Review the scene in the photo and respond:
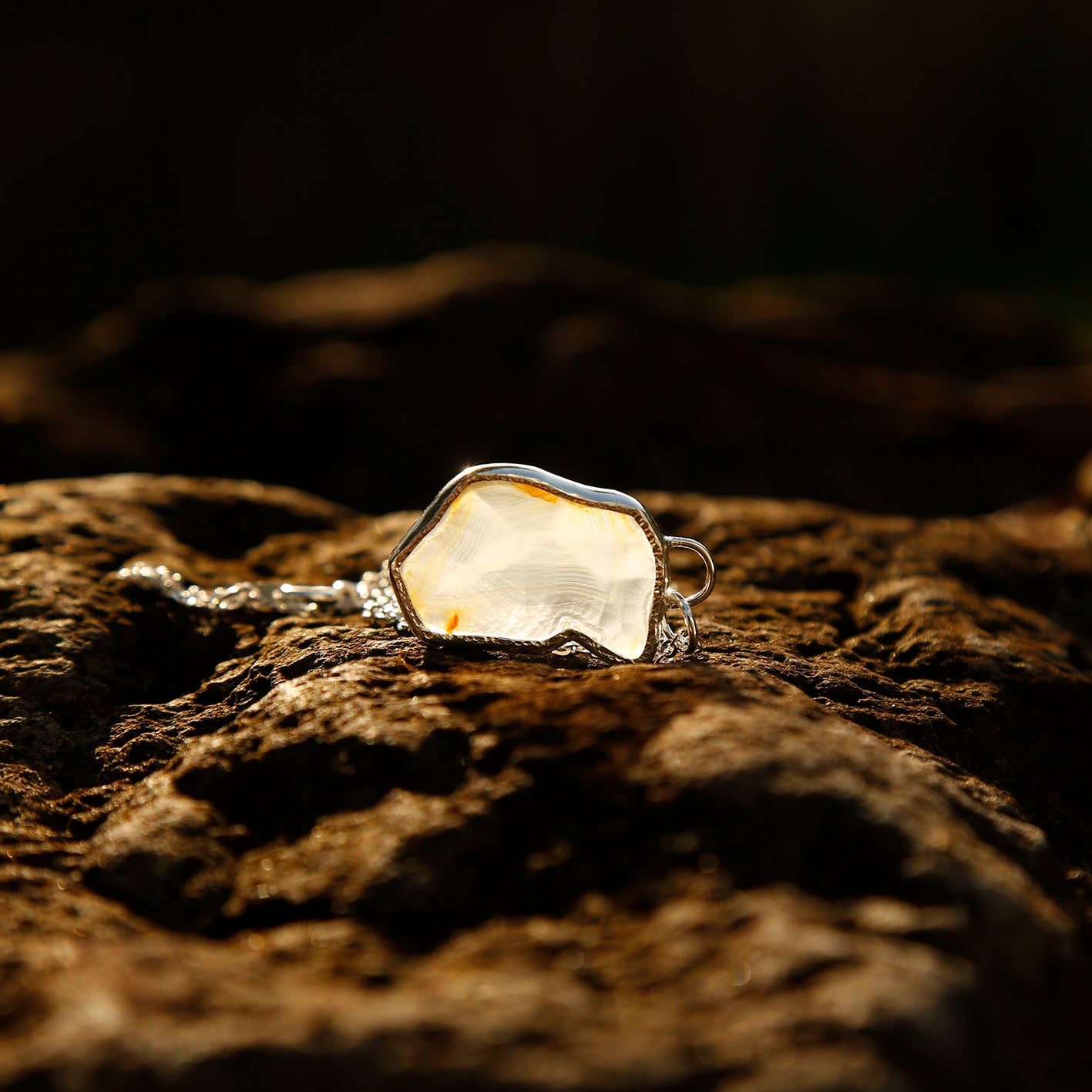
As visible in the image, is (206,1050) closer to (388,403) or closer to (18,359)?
(388,403)

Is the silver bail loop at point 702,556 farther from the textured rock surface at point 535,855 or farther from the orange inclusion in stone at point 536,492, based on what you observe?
the orange inclusion in stone at point 536,492

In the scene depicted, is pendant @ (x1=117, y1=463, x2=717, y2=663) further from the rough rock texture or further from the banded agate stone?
the rough rock texture

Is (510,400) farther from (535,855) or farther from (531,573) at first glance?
(535,855)

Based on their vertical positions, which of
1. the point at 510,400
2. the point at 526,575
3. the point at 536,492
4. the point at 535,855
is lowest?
the point at 510,400

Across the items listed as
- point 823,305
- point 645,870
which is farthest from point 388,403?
point 645,870

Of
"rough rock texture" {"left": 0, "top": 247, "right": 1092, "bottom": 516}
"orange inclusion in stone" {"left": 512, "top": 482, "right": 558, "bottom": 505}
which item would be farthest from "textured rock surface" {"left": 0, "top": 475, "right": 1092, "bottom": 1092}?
"rough rock texture" {"left": 0, "top": 247, "right": 1092, "bottom": 516}

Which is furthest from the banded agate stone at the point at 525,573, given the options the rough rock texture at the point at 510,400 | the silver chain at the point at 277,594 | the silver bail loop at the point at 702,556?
the rough rock texture at the point at 510,400

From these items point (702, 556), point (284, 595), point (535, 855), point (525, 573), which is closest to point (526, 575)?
point (525, 573)
